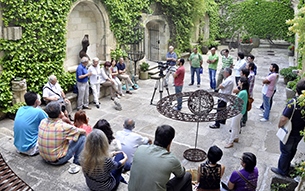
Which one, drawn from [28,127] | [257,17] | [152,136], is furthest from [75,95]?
[257,17]

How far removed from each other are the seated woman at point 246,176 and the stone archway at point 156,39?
10.5m

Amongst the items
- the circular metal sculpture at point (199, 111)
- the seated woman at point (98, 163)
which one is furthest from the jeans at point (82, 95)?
the seated woman at point (98, 163)

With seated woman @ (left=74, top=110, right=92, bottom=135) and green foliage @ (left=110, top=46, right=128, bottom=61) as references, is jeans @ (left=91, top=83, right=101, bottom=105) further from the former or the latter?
seated woman @ (left=74, top=110, right=92, bottom=135)

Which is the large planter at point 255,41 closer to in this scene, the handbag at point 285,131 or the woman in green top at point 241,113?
the woman in green top at point 241,113

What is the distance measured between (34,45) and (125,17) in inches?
144

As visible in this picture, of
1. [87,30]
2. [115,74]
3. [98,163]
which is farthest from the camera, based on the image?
[87,30]

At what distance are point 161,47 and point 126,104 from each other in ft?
18.6

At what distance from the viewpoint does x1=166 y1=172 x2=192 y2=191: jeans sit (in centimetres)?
337

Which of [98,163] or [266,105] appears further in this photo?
[266,105]

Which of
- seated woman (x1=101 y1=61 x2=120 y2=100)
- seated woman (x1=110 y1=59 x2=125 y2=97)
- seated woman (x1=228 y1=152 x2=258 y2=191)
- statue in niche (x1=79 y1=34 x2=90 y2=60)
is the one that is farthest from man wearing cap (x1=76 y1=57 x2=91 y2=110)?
seated woman (x1=228 y1=152 x2=258 y2=191)

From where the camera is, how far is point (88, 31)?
32.7 feet

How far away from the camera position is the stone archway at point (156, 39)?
1397 centimetres

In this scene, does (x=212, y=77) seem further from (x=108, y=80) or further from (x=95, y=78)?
(x=95, y=78)

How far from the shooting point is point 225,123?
7758 millimetres
